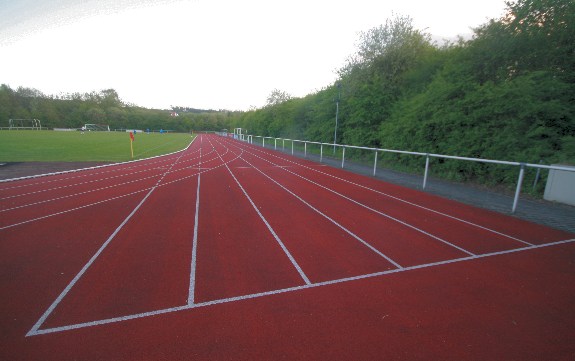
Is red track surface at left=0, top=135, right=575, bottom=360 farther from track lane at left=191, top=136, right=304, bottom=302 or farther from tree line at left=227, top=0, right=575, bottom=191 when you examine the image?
tree line at left=227, top=0, right=575, bottom=191

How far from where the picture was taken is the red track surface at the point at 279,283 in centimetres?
270

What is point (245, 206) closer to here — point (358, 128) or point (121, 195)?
point (121, 195)

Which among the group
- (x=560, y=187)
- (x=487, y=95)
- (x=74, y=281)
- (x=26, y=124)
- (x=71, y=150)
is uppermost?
(x=487, y=95)

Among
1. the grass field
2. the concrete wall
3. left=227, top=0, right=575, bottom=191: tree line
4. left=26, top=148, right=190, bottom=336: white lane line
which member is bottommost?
the grass field

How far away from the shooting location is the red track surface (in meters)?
2.70

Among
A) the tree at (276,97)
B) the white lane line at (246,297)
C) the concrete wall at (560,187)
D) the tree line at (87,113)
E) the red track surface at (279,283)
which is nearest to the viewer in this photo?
the red track surface at (279,283)

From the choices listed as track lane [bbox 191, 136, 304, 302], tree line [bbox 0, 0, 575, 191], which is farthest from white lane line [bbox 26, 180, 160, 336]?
tree line [bbox 0, 0, 575, 191]

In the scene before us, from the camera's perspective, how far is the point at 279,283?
3787 millimetres

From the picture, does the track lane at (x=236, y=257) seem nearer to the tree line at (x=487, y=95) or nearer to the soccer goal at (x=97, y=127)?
the tree line at (x=487, y=95)

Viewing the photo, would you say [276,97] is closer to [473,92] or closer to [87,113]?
[473,92]

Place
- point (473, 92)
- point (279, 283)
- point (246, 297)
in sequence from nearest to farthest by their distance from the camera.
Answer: point (246, 297) → point (279, 283) → point (473, 92)

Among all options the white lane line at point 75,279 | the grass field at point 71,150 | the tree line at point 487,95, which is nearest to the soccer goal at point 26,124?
the grass field at point 71,150

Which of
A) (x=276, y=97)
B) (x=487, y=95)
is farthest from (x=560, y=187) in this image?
(x=276, y=97)

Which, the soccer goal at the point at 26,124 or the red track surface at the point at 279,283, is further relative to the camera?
the soccer goal at the point at 26,124
